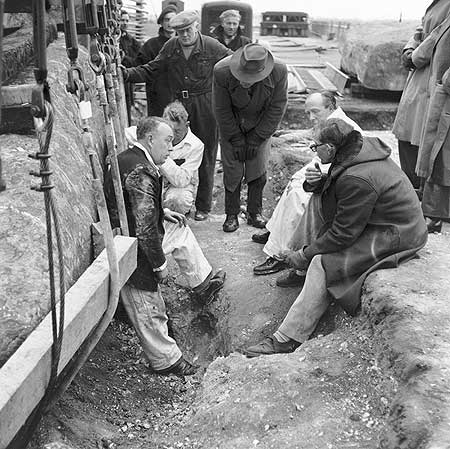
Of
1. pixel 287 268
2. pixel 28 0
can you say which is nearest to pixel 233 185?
pixel 287 268

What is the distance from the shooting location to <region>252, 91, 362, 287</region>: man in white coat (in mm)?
5453

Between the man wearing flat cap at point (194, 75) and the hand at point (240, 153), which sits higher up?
the man wearing flat cap at point (194, 75)

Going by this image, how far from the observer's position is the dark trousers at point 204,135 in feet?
22.9

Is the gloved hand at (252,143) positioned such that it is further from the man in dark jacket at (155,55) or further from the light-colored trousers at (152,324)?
the light-colored trousers at (152,324)

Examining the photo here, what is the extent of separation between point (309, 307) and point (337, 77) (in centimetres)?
943

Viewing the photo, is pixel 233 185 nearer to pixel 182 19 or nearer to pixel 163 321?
pixel 182 19

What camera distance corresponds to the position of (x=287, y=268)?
18.9 ft

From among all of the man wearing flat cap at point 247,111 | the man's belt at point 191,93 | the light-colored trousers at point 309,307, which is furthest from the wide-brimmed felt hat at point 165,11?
the light-colored trousers at point 309,307

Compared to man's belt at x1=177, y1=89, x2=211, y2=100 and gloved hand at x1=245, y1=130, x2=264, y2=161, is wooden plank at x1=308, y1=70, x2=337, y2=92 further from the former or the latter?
gloved hand at x1=245, y1=130, x2=264, y2=161

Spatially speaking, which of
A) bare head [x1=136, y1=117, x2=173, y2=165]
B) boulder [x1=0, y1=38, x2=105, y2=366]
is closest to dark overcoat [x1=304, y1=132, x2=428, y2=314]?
bare head [x1=136, y1=117, x2=173, y2=165]

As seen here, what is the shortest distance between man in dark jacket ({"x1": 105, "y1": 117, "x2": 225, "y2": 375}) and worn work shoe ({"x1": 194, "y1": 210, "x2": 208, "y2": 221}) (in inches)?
86.6

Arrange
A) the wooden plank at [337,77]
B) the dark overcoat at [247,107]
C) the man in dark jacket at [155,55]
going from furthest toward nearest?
1. the wooden plank at [337,77]
2. the man in dark jacket at [155,55]
3. the dark overcoat at [247,107]

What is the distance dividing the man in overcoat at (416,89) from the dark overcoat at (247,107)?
1.19 metres

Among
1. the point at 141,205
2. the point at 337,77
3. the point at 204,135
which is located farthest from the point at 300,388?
the point at 337,77
